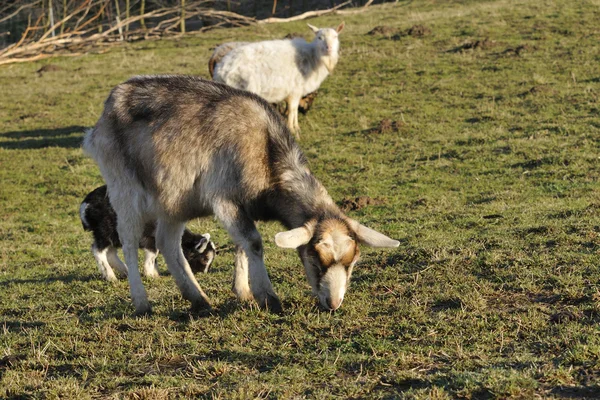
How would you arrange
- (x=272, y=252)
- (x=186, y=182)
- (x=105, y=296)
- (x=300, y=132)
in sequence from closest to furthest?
1. (x=186, y=182)
2. (x=105, y=296)
3. (x=272, y=252)
4. (x=300, y=132)

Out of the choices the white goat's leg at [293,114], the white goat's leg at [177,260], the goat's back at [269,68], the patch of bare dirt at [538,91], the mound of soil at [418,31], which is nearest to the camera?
the white goat's leg at [177,260]

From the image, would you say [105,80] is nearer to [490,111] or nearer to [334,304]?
[490,111]

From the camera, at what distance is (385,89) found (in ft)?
65.8

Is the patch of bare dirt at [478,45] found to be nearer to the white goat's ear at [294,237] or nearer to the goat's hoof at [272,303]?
the goat's hoof at [272,303]

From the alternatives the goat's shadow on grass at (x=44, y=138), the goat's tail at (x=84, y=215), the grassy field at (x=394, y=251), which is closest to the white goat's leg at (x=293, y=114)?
the grassy field at (x=394, y=251)

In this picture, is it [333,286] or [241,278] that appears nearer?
[333,286]

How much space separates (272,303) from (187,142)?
1.66m

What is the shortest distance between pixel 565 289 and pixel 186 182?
350 centimetres

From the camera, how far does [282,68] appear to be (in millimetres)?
17375

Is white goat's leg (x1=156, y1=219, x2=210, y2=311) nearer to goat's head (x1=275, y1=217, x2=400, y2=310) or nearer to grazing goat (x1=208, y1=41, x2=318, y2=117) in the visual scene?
goat's head (x1=275, y1=217, x2=400, y2=310)

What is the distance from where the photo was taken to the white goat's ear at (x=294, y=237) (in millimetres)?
6227

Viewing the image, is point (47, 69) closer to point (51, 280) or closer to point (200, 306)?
point (51, 280)

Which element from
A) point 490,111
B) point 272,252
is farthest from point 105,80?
point 272,252

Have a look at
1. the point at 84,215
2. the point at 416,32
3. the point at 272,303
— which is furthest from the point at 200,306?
the point at 416,32
